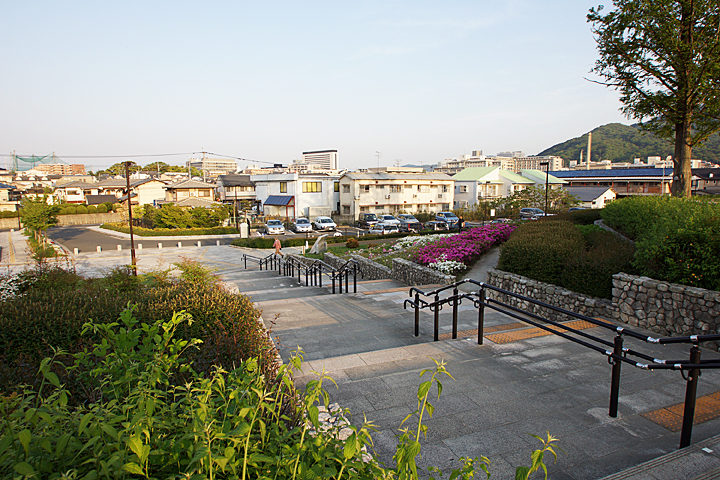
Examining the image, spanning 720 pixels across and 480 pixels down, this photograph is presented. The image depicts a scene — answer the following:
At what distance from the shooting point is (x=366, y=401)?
16.3 feet

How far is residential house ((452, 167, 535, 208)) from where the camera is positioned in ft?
195

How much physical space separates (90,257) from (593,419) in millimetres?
34290

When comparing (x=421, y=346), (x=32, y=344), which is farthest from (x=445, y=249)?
(x=32, y=344)

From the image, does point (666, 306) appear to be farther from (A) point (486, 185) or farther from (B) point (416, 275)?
(A) point (486, 185)

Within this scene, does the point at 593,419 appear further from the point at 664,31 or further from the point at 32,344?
the point at 664,31

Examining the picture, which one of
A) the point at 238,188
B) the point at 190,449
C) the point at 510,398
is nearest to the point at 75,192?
the point at 238,188

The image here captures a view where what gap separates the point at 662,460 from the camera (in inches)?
141

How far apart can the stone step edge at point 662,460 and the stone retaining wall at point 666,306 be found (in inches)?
128

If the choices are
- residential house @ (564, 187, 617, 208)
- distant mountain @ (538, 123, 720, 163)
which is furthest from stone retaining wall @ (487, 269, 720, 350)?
distant mountain @ (538, 123, 720, 163)

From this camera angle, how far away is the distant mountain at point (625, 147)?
103188mm

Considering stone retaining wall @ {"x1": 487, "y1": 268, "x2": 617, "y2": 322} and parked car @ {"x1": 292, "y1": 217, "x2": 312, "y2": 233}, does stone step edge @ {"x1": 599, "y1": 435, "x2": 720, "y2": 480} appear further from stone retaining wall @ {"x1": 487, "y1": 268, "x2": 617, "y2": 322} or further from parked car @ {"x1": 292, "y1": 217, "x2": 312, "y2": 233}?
parked car @ {"x1": 292, "y1": 217, "x2": 312, "y2": 233}

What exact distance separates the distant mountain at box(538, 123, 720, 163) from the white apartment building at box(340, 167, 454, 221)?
7064cm

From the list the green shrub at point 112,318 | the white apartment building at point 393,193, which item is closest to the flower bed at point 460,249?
the green shrub at point 112,318

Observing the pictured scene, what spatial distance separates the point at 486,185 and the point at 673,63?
46.9 m
